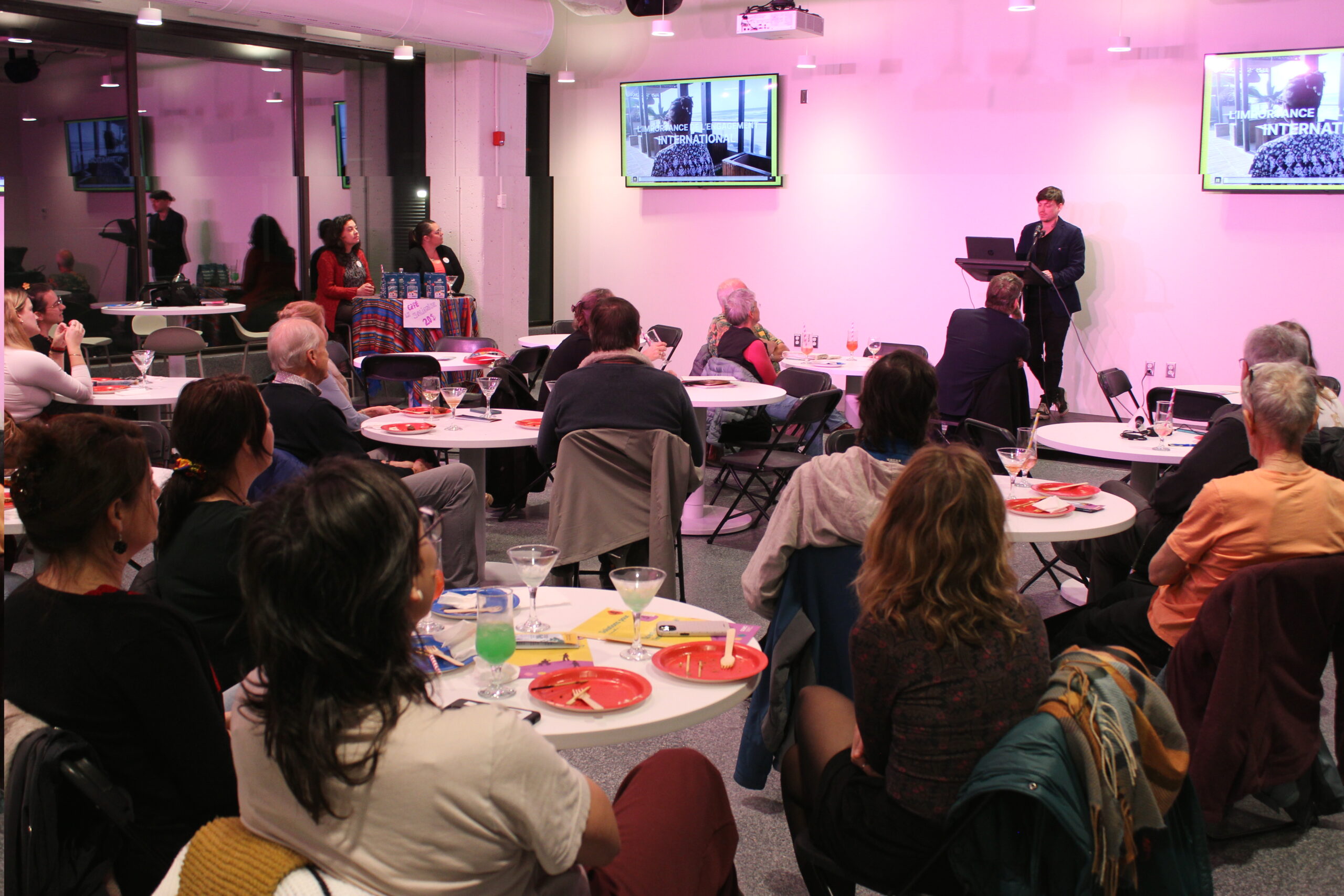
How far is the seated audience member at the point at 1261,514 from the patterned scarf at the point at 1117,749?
1.20m

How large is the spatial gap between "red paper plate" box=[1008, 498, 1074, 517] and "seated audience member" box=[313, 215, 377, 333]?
23.6 ft

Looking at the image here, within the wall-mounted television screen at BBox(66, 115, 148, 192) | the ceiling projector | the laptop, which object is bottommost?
the laptop

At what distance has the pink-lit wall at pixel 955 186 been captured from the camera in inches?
327

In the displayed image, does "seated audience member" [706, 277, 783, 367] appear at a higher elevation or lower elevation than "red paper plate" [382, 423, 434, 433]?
higher

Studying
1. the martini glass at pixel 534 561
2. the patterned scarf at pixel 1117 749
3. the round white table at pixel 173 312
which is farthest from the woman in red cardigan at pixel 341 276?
the patterned scarf at pixel 1117 749

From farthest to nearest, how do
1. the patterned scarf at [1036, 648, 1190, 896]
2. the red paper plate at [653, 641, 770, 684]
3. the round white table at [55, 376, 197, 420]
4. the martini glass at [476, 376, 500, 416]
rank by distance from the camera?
the round white table at [55, 376, 197, 420], the martini glass at [476, 376, 500, 416], the red paper plate at [653, 641, 770, 684], the patterned scarf at [1036, 648, 1190, 896]

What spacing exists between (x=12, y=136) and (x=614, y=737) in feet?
28.6

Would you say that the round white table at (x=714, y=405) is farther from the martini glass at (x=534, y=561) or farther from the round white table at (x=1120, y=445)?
the martini glass at (x=534, y=561)

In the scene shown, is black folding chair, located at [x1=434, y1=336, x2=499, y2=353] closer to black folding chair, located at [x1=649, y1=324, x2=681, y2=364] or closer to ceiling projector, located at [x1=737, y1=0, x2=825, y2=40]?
black folding chair, located at [x1=649, y1=324, x2=681, y2=364]

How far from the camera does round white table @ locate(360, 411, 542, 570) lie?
452cm

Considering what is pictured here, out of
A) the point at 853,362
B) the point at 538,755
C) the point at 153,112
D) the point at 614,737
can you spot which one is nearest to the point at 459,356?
the point at 853,362

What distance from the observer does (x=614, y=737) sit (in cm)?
197

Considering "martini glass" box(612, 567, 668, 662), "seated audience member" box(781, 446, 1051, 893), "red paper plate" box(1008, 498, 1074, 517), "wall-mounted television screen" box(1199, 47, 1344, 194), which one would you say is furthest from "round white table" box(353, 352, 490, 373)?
"wall-mounted television screen" box(1199, 47, 1344, 194)

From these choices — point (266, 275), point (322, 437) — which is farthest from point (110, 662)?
point (266, 275)
